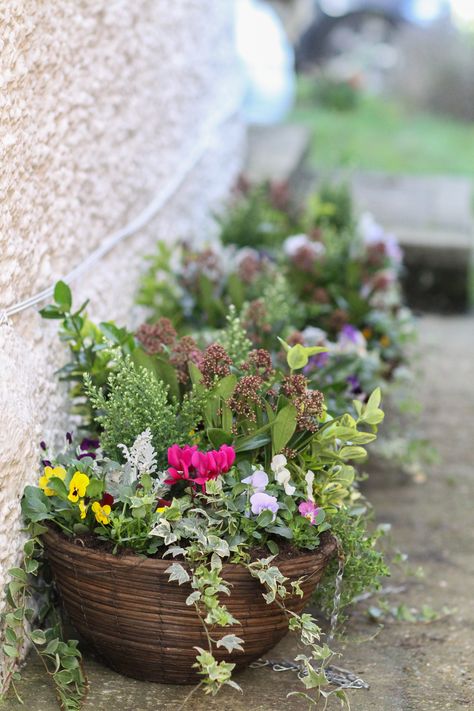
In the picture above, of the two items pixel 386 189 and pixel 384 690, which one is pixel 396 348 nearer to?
pixel 384 690

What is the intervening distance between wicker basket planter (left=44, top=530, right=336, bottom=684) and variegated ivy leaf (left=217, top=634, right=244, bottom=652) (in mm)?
66

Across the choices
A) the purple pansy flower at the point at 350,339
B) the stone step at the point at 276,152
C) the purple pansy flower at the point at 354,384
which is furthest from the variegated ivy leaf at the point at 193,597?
the stone step at the point at 276,152

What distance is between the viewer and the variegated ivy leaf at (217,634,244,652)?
1.97 m

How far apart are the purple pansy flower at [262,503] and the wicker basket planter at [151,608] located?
123 millimetres

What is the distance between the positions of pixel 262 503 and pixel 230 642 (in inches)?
11.9

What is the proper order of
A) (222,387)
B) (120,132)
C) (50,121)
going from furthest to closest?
(120,132), (50,121), (222,387)

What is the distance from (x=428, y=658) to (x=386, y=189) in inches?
217

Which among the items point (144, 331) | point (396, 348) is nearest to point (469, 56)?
point (396, 348)

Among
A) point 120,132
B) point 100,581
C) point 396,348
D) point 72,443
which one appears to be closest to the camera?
point 100,581

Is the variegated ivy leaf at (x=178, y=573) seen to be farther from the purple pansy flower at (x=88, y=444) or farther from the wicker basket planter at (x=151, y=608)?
the purple pansy flower at (x=88, y=444)

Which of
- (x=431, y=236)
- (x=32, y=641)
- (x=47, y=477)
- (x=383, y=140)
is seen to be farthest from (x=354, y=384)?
(x=383, y=140)

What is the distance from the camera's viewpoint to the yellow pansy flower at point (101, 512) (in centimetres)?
209

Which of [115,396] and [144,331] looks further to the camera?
[144,331]

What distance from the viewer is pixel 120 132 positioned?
3400mm
